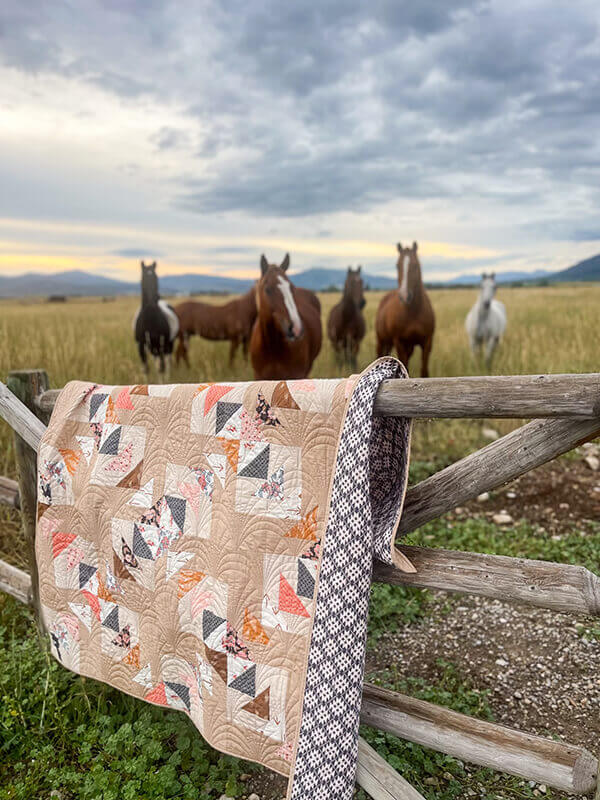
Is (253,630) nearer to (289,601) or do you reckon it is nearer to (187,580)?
(289,601)

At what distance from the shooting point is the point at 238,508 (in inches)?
75.9

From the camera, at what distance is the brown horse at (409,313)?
774 centimetres

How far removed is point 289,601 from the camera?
1.79 m

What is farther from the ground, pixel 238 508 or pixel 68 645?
pixel 238 508

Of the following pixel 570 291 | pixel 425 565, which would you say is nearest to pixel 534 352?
pixel 570 291

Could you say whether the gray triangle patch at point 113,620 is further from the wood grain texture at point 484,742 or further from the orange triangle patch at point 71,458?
the wood grain texture at point 484,742

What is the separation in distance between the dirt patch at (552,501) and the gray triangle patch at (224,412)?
3.32 m

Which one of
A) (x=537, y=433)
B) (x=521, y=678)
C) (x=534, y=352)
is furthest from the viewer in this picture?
(x=534, y=352)

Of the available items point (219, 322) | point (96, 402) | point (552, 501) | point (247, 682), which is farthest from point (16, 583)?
point (219, 322)

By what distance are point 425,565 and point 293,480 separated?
540mm

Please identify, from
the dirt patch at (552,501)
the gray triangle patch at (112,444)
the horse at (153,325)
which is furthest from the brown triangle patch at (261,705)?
the horse at (153,325)

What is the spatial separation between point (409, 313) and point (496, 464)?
6.29 meters

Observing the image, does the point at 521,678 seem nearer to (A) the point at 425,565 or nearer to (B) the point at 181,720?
(A) the point at 425,565

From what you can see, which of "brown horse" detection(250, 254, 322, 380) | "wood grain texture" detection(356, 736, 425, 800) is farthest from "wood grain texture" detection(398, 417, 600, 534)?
"brown horse" detection(250, 254, 322, 380)
